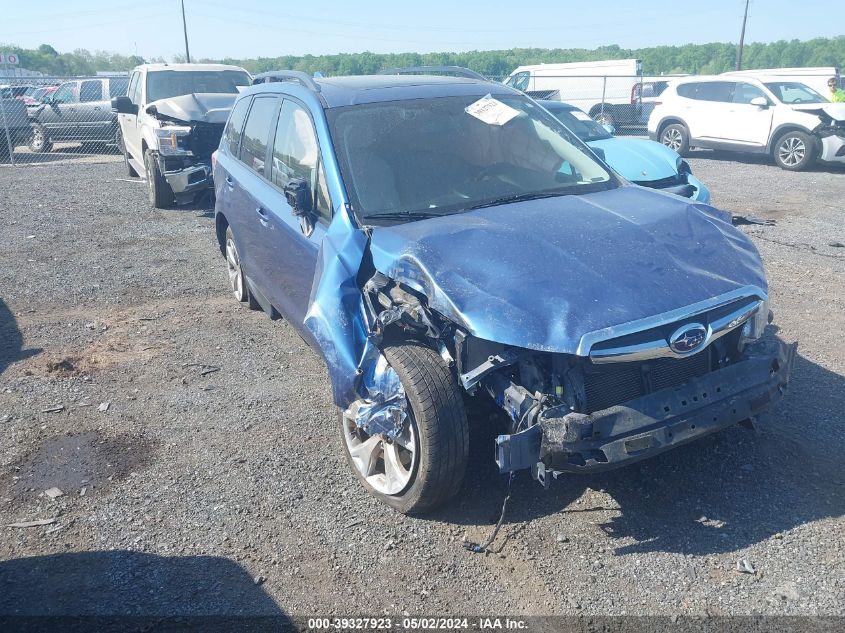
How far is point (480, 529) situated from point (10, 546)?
2243mm

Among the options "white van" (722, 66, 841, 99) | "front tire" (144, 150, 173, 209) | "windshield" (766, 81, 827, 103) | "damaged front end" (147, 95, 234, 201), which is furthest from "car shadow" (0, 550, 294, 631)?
"white van" (722, 66, 841, 99)

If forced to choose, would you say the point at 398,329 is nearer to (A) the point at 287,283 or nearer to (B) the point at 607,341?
(B) the point at 607,341

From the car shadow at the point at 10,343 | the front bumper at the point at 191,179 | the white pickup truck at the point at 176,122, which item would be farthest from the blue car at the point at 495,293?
the front bumper at the point at 191,179

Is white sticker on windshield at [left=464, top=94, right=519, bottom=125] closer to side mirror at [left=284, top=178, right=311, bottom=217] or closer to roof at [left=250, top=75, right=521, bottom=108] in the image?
roof at [left=250, top=75, right=521, bottom=108]

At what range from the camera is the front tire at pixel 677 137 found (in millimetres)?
16281

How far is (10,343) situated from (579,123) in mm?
7814

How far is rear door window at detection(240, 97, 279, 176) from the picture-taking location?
5.22 metres

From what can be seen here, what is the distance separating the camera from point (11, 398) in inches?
197

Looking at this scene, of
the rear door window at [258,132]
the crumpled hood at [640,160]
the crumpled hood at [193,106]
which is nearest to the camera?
the rear door window at [258,132]

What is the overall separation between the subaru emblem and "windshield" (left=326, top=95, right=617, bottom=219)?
4.76 feet

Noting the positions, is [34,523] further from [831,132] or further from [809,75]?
[809,75]

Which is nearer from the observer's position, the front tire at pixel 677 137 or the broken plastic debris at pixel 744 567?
the broken plastic debris at pixel 744 567

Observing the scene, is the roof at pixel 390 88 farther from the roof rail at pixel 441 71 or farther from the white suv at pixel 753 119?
the white suv at pixel 753 119

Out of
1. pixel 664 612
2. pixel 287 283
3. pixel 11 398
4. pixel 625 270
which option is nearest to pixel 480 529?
pixel 664 612
